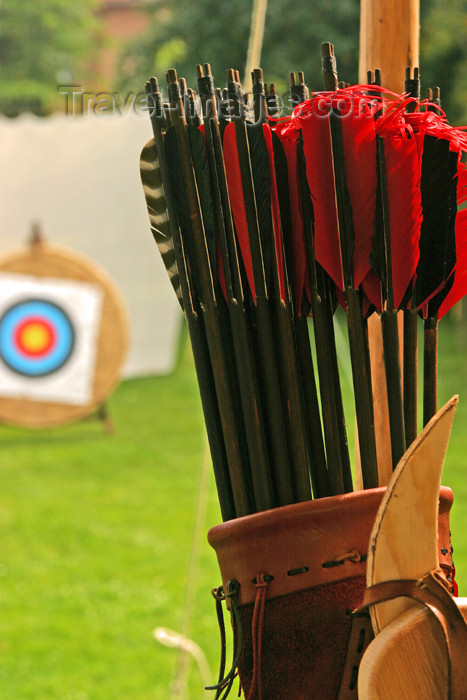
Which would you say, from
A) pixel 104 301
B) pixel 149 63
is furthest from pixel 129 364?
pixel 149 63

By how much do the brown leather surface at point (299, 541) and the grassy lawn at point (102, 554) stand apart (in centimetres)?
66

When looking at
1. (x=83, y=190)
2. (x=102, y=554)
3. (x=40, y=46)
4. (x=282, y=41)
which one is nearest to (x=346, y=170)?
(x=102, y=554)

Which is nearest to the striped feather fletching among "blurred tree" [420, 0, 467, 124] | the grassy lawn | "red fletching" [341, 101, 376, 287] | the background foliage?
"red fletching" [341, 101, 376, 287]

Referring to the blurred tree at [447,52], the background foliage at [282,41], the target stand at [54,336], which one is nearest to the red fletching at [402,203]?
the target stand at [54,336]

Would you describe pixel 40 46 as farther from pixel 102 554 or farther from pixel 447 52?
pixel 102 554

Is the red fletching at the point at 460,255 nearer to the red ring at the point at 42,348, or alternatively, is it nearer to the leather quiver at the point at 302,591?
the leather quiver at the point at 302,591

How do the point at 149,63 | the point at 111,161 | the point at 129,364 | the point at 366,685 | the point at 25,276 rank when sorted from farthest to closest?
the point at 149,63 < the point at 129,364 < the point at 111,161 < the point at 25,276 < the point at 366,685

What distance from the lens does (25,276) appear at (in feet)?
11.9

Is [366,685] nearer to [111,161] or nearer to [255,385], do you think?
[255,385]

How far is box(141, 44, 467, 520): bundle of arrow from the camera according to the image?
504 mm

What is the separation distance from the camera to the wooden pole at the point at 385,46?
63 cm

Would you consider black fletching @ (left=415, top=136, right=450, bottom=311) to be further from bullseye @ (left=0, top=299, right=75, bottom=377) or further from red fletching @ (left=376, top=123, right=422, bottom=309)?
bullseye @ (left=0, top=299, right=75, bottom=377)

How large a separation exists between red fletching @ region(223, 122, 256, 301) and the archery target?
317cm

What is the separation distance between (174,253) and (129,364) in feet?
14.2
